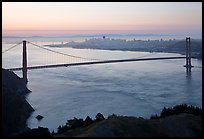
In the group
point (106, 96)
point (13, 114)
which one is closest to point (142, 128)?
point (13, 114)

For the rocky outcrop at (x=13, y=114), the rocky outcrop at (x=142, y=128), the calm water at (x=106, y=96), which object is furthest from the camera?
the calm water at (x=106, y=96)

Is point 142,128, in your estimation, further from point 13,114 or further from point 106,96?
point 106,96

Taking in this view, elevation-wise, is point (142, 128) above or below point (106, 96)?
above

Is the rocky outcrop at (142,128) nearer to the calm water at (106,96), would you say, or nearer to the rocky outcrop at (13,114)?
the rocky outcrop at (13,114)

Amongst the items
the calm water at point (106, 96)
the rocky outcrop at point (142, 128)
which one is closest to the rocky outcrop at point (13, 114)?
the calm water at point (106, 96)

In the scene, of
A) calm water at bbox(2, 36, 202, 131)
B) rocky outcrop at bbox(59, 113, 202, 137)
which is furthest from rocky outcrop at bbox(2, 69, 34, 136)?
rocky outcrop at bbox(59, 113, 202, 137)

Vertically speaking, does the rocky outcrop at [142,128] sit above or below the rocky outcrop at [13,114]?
above

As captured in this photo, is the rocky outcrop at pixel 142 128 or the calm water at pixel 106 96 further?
the calm water at pixel 106 96

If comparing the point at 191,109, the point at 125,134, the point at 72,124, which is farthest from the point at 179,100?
the point at 125,134

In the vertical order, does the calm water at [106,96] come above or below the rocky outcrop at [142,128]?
below

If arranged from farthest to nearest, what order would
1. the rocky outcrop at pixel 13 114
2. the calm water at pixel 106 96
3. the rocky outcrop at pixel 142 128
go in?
the calm water at pixel 106 96, the rocky outcrop at pixel 13 114, the rocky outcrop at pixel 142 128

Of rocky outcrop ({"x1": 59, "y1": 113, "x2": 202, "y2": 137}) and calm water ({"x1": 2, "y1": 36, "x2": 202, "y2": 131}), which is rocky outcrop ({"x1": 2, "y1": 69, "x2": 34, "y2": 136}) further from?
rocky outcrop ({"x1": 59, "y1": 113, "x2": 202, "y2": 137})

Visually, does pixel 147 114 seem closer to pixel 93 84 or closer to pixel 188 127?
pixel 188 127
